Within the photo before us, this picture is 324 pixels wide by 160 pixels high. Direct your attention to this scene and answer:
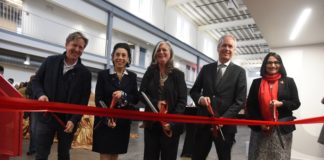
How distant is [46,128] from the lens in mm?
1878

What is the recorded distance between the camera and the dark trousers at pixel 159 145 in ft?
6.79

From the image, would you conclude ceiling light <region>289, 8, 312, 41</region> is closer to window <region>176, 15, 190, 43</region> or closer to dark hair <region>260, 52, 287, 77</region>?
dark hair <region>260, 52, 287, 77</region>

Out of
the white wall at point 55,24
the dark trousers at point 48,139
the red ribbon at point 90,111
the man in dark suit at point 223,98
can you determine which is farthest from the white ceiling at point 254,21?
the white wall at point 55,24

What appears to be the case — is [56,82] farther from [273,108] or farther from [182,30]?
[182,30]

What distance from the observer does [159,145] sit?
6.98ft

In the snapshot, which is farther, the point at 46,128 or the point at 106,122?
the point at 106,122

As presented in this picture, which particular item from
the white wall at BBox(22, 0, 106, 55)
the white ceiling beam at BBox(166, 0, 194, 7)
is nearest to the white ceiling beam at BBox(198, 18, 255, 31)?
the white ceiling beam at BBox(166, 0, 194, 7)

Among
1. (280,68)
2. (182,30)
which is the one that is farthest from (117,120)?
(182,30)

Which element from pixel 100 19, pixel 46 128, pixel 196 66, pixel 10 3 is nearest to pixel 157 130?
pixel 46 128

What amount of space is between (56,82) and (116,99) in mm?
457

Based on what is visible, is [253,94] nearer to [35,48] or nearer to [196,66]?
[35,48]

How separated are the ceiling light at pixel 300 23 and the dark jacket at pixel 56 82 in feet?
9.36

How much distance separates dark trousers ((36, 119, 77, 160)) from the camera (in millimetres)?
1869

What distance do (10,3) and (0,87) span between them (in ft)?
31.9
